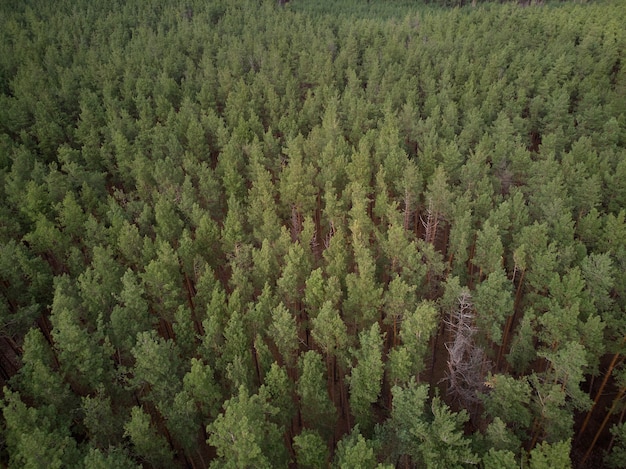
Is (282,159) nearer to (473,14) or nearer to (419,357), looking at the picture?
(419,357)

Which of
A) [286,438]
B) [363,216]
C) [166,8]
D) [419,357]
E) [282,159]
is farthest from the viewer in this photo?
[166,8]

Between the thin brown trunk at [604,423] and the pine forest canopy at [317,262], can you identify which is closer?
the pine forest canopy at [317,262]

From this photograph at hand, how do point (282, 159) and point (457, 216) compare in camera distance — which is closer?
point (457, 216)

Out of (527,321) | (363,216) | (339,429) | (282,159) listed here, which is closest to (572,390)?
(527,321)

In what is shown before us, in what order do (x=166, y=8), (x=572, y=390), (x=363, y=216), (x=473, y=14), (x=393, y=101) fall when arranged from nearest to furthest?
(x=572, y=390) < (x=363, y=216) < (x=393, y=101) < (x=473, y=14) < (x=166, y=8)

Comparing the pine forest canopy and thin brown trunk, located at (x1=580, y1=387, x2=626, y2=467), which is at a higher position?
the pine forest canopy

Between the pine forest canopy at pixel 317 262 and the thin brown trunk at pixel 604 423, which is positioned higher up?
the pine forest canopy at pixel 317 262

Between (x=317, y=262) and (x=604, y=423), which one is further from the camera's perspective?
(x=317, y=262)

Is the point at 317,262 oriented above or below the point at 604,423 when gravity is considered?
above
